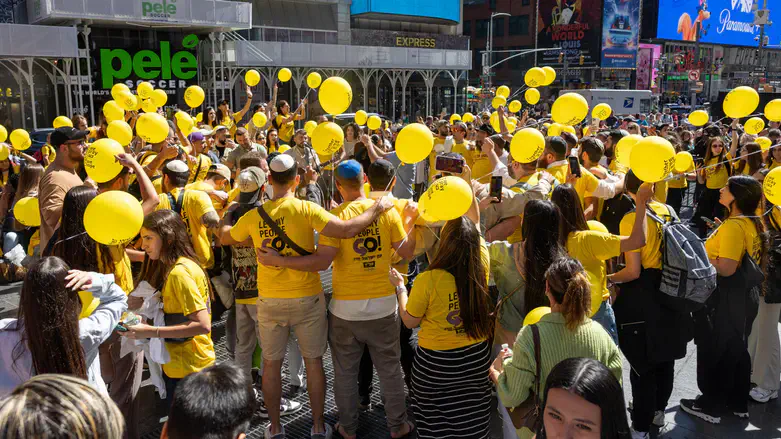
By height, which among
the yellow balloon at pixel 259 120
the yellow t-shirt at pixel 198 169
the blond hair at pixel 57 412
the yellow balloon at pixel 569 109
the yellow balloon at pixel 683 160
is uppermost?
the yellow balloon at pixel 569 109

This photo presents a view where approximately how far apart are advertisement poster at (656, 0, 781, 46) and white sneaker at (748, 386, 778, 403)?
55.5m

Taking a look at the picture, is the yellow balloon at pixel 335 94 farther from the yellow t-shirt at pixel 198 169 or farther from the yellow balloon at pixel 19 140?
the yellow balloon at pixel 19 140

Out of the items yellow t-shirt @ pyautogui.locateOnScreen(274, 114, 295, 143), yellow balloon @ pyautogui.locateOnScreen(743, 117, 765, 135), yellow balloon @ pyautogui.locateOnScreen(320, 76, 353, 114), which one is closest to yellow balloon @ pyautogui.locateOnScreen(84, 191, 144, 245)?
yellow balloon @ pyautogui.locateOnScreen(320, 76, 353, 114)

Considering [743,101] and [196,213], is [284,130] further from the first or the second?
[743,101]

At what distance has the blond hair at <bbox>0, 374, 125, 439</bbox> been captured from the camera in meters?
1.46

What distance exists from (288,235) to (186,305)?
716 millimetres

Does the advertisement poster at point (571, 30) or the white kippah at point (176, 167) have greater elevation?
the advertisement poster at point (571, 30)

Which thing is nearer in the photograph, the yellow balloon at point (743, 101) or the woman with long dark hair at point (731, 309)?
the woman with long dark hair at point (731, 309)

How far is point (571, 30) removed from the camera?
52.7 meters

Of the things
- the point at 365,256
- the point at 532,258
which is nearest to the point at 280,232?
the point at 365,256

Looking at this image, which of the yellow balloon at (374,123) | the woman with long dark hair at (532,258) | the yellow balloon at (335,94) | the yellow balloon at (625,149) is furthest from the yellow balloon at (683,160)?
the yellow balloon at (374,123)

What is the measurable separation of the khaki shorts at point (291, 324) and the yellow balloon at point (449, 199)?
40.9 inches

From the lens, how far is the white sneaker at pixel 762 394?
4550mm

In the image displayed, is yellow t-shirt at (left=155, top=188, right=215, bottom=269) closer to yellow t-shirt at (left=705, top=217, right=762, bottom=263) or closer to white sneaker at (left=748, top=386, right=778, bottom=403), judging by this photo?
yellow t-shirt at (left=705, top=217, right=762, bottom=263)
